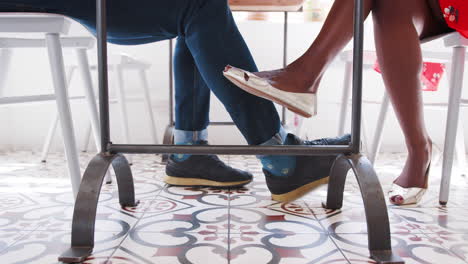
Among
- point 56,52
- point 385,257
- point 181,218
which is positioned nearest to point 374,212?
point 385,257

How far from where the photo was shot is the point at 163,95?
2.17 metres

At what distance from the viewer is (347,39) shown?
87cm

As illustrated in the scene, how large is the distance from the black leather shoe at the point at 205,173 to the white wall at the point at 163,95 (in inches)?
41.0

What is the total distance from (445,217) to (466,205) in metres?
0.17

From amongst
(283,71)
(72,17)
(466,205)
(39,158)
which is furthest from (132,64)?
(466,205)

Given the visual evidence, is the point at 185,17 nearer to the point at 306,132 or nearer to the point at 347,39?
the point at 347,39

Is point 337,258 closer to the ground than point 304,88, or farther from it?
closer to the ground

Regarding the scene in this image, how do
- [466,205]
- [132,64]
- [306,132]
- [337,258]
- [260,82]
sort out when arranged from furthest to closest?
[306,132] < [132,64] < [466,205] < [260,82] < [337,258]

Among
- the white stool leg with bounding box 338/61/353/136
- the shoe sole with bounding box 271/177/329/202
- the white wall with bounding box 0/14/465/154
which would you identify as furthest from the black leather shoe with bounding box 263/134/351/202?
the white wall with bounding box 0/14/465/154

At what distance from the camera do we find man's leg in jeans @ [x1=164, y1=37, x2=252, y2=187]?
→ 3.60ft

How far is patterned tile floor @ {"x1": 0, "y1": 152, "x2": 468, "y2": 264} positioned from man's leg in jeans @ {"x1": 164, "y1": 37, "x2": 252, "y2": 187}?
40 millimetres

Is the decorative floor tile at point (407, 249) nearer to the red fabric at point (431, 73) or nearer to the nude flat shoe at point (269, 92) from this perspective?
the nude flat shoe at point (269, 92)

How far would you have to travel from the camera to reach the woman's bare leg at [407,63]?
894 mm

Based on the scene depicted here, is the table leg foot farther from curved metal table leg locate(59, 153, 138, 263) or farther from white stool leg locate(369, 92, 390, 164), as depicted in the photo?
white stool leg locate(369, 92, 390, 164)
